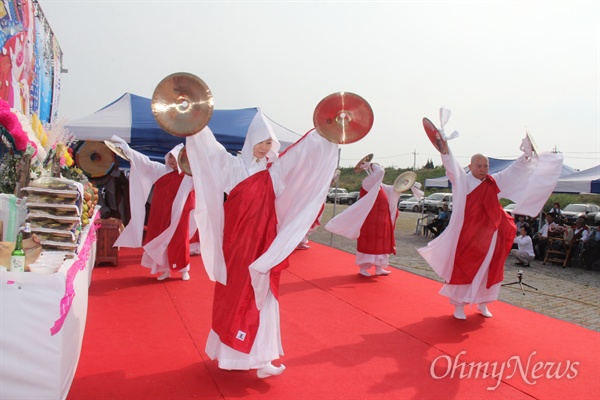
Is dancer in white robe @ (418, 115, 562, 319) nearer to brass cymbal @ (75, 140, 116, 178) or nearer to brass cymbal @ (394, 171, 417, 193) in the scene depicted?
brass cymbal @ (394, 171, 417, 193)

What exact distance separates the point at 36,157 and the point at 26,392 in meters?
1.84

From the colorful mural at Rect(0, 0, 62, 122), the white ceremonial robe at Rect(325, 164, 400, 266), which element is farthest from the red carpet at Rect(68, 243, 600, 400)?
the colorful mural at Rect(0, 0, 62, 122)

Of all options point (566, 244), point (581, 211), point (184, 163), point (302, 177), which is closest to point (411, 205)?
point (581, 211)

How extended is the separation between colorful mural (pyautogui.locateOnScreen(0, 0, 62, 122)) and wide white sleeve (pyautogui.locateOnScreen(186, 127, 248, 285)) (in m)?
2.09

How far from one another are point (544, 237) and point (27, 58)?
1161cm

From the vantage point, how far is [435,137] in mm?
5023

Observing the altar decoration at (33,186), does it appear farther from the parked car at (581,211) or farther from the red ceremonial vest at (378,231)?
the parked car at (581,211)

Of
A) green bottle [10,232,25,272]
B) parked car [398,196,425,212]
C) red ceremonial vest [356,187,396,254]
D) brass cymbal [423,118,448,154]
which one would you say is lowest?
parked car [398,196,425,212]

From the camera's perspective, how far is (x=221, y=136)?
942 centimetres

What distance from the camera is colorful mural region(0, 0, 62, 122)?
4.29 meters

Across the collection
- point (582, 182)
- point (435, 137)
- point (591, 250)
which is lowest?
point (591, 250)

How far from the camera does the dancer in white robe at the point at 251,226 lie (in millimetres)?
3332

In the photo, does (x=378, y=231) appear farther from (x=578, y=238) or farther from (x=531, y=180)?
(x=578, y=238)

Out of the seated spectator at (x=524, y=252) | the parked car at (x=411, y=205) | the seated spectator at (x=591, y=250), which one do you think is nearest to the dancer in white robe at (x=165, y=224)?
the seated spectator at (x=524, y=252)
